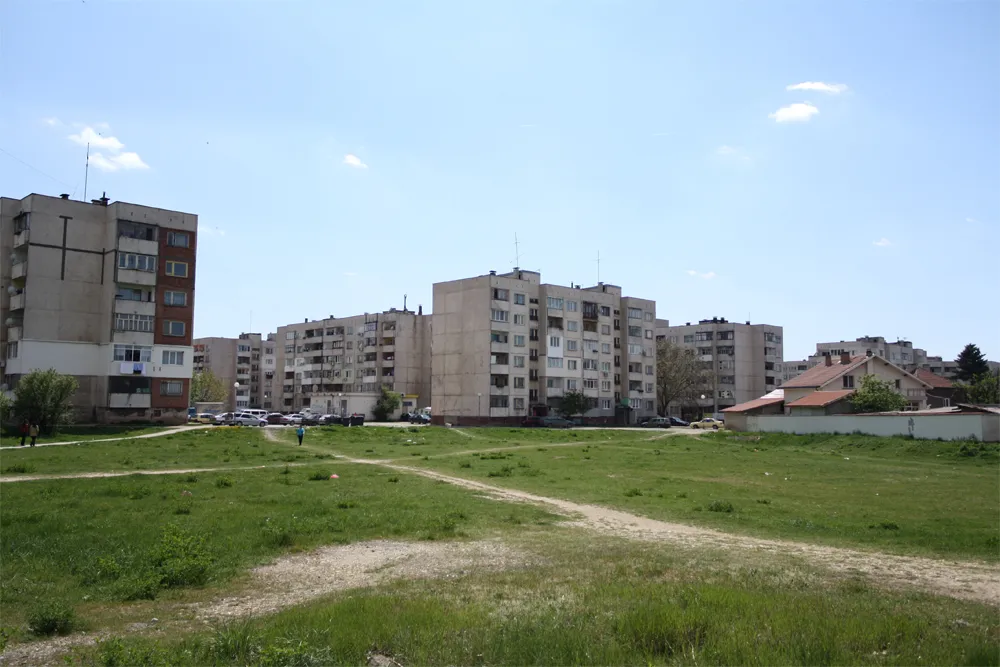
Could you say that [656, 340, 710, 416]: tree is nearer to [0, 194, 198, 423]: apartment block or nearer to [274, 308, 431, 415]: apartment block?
[274, 308, 431, 415]: apartment block

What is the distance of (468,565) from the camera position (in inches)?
606

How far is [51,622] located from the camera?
36.1 feet

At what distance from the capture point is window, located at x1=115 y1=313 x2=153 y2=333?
78.1m

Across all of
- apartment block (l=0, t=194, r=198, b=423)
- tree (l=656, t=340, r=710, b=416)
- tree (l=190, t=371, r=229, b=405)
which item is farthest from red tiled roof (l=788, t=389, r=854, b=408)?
tree (l=190, t=371, r=229, b=405)

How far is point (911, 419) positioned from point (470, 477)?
40838 mm

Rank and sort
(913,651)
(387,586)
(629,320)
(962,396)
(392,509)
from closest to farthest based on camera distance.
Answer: (913,651) → (387,586) → (392,509) → (962,396) → (629,320)

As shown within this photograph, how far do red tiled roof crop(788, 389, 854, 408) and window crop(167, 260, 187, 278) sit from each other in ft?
233

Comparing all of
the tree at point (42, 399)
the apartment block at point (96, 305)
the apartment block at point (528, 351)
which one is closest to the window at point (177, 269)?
the apartment block at point (96, 305)

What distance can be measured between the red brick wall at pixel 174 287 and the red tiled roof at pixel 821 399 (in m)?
69.3

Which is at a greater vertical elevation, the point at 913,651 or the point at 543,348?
the point at 543,348

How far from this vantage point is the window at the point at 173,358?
80.8 metres

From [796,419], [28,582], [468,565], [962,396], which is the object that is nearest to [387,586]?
[468,565]

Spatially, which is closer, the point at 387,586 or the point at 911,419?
the point at 387,586

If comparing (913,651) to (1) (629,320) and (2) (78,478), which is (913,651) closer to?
(2) (78,478)
